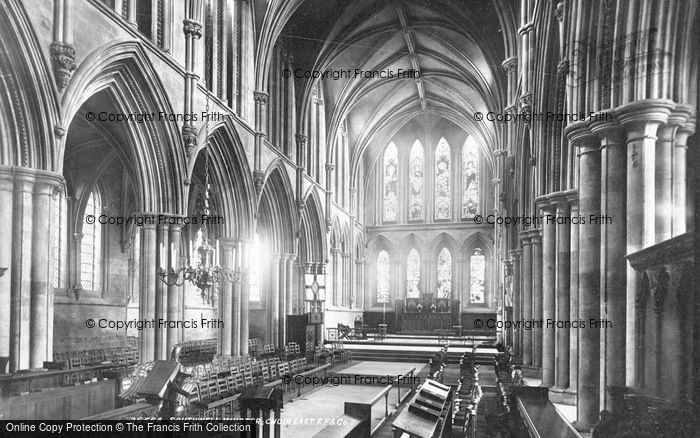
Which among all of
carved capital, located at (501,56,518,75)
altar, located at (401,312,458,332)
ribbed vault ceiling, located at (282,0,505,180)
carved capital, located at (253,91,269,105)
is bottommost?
altar, located at (401,312,458,332)

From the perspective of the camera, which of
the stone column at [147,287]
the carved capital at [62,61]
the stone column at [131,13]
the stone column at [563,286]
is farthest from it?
the stone column at [147,287]

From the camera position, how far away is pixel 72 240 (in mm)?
19891

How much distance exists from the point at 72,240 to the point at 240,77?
24.7 ft

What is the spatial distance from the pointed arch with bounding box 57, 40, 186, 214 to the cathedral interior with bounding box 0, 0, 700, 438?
0.05 metres

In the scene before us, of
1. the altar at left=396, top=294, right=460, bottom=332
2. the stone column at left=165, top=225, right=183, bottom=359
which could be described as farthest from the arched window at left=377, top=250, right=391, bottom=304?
the stone column at left=165, top=225, right=183, bottom=359

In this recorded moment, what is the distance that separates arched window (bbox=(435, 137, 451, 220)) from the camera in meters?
37.6

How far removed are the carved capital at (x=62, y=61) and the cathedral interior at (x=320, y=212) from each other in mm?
38

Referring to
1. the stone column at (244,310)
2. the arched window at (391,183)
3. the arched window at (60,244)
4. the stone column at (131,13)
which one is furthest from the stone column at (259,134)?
the arched window at (391,183)

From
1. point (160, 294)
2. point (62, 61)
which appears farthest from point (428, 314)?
point (62, 61)

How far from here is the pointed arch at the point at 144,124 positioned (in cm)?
1257

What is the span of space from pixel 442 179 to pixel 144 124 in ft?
84.3

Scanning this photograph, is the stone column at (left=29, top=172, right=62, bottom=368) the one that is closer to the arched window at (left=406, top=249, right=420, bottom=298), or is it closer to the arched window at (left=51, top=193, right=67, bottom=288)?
the arched window at (left=51, top=193, right=67, bottom=288)

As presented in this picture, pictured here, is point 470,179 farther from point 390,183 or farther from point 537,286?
point 537,286

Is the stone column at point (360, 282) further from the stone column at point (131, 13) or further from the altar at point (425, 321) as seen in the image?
the stone column at point (131, 13)
